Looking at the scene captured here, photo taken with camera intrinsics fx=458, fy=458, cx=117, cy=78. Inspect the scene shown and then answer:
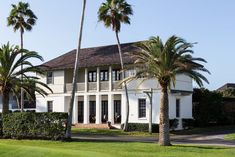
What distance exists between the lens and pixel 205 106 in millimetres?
46188

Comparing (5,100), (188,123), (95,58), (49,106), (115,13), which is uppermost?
(115,13)

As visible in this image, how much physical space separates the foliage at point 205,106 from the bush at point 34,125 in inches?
719

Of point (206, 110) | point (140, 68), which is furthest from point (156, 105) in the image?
point (140, 68)

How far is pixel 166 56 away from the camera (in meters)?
27.7

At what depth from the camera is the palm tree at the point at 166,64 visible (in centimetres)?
2778

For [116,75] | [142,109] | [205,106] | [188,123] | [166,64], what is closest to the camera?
[166,64]

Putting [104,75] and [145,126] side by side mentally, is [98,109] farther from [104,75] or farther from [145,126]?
[145,126]

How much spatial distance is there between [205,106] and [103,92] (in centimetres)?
1051

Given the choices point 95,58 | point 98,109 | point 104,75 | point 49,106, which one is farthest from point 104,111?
point 49,106

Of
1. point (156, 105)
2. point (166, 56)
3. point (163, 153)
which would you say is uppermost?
point (166, 56)

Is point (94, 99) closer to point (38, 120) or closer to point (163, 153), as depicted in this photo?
point (38, 120)

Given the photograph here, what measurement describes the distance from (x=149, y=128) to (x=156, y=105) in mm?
3055

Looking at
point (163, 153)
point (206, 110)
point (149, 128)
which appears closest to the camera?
Answer: point (163, 153)

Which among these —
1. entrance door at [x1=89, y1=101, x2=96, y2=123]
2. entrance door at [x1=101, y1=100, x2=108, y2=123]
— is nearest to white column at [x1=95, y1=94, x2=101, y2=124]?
entrance door at [x1=101, y1=100, x2=108, y2=123]
